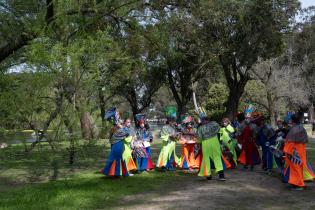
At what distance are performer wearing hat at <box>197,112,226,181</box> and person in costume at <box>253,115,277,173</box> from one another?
163 centimetres

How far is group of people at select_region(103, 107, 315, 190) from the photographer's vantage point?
995 cm

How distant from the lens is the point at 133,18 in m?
13.6

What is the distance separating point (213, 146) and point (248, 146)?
228cm

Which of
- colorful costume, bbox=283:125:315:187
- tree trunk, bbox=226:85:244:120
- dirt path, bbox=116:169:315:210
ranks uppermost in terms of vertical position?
tree trunk, bbox=226:85:244:120

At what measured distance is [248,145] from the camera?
13148 mm

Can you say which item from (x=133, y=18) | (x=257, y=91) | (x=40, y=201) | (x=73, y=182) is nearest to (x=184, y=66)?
(x=257, y=91)

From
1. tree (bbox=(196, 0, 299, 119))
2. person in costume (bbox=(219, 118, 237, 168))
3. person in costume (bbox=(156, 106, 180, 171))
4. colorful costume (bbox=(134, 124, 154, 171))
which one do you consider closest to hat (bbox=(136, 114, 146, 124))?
colorful costume (bbox=(134, 124, 154, 171))

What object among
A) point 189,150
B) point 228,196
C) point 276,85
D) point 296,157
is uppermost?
point 276,85

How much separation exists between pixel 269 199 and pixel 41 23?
6427 mm

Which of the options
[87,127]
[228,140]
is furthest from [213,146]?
[87,127]

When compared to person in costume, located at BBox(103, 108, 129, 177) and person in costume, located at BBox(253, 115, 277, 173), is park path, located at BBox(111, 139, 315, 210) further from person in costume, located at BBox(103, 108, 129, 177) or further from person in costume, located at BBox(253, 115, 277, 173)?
person in costume, located at BBox(103, 108, 129, 177)

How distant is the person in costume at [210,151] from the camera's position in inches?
437

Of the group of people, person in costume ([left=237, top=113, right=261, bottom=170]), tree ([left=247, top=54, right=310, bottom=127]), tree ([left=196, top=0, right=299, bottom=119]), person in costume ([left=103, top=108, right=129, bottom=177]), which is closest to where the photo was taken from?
the group of people

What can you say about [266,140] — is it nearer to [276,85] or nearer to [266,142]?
[266,142]
